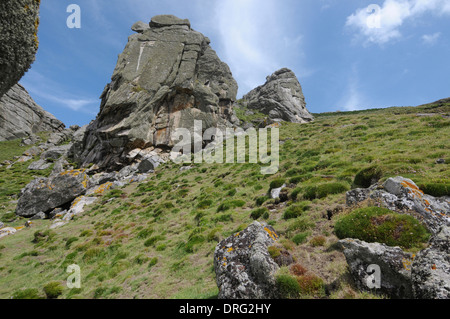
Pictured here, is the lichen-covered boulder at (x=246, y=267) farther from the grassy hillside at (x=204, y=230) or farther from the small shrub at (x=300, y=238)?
the small shrub at (x=300, y=238)

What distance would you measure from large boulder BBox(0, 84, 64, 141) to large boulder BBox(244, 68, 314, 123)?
111901mm

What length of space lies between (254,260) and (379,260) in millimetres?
3704

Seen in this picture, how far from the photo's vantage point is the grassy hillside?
984 centimetres

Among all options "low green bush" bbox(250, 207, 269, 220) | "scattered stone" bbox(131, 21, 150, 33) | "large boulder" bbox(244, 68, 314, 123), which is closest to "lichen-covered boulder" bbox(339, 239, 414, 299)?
"low green bush" bbox(250, 207, 269, 220)

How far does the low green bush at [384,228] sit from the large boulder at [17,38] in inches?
821

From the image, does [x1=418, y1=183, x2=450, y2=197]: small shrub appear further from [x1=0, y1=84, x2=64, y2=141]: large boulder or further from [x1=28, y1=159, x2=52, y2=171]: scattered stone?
[x1=0, y1=84, x2=64, y2=141]: large boulder

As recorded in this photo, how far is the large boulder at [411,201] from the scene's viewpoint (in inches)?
305

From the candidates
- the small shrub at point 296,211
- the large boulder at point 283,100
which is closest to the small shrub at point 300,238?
the small shrub at point 296,211

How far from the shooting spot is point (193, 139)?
2313 inches

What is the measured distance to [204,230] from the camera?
15.7 metres

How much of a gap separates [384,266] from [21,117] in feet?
479

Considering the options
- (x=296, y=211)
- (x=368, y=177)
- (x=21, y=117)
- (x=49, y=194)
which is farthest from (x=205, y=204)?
(x=21, y=117)

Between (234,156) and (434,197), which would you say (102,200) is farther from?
(434,197)
